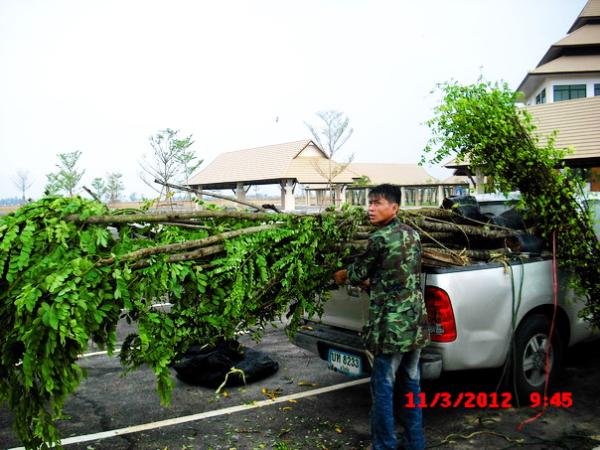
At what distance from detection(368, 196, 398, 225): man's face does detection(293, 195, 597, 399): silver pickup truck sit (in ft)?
2.09

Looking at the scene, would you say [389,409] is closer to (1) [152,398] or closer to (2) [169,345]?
(2) [169,345]

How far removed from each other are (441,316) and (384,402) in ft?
2.76

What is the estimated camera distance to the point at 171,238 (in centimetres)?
381

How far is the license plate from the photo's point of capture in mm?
4320

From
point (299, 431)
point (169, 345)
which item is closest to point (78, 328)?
point (169, 345)

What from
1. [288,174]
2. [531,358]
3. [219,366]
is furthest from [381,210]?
[288,174]

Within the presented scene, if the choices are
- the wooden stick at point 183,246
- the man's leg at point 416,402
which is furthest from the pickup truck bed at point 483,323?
the wooden stick at point 183,246

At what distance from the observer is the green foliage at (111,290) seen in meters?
3.16

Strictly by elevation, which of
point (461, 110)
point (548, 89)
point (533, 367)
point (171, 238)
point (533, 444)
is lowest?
point (533, 444)

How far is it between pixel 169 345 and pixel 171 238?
0.75 metres

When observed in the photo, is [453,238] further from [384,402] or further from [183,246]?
[183,246]

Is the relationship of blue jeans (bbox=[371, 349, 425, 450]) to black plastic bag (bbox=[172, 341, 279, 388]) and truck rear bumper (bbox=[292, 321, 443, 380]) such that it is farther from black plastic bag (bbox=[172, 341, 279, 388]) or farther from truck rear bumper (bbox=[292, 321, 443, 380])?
black plastic bag (bbox=[172, 341, 279, 388])

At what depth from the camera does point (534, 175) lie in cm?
515

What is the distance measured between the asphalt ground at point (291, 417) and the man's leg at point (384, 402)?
435mm
